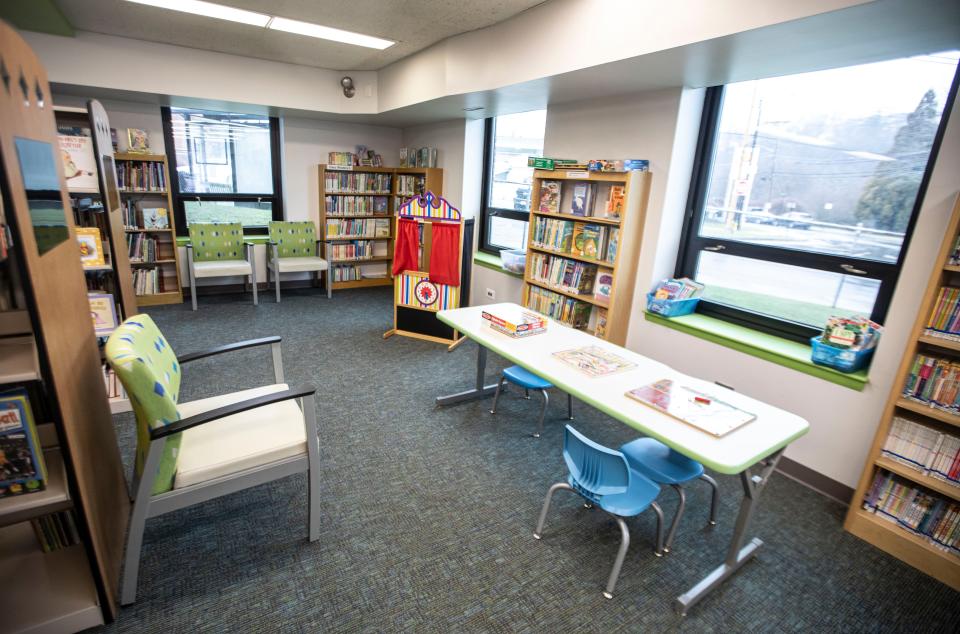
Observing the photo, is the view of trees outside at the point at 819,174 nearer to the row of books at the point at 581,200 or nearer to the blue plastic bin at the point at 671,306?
the blue plastic bin at the point at 671,306

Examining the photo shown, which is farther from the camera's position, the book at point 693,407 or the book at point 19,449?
the book at point 693,407

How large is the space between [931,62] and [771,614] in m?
2.92

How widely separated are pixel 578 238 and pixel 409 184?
3.34 metres

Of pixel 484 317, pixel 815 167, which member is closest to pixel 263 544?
pixel 484 317

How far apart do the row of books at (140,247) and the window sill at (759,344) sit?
18.4ft

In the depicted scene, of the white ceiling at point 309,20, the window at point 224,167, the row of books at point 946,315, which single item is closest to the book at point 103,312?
the white ceiling at point 309,20

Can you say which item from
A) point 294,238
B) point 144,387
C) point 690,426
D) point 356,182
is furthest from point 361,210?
point 690,426

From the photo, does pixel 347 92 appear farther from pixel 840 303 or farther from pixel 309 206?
pixel 840 303

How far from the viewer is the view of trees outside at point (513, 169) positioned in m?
5.05

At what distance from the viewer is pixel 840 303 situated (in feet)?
9.33

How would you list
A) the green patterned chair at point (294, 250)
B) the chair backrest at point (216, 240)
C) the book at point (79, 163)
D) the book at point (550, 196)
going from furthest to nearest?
the green patterned chair at point (294, 250) → the chair backrest at point (216, 240) → the book at point (550, 196) → the book at point (79, 163)

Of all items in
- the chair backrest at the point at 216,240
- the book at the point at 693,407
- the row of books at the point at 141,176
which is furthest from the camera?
the chair backrest at the point at 216,240

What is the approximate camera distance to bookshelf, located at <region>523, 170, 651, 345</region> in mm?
3510

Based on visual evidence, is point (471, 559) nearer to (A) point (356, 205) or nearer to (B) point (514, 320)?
(B) point (514, 320)
